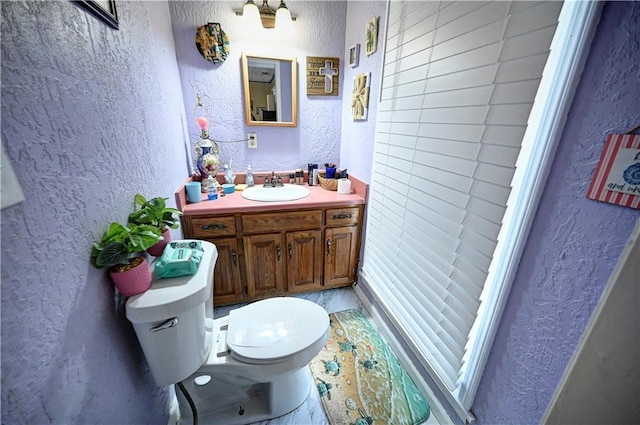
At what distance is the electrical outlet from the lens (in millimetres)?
1869

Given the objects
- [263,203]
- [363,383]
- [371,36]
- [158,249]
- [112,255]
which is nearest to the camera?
[112,255]

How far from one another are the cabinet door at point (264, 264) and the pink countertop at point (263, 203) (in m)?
0.21

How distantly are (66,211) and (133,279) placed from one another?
25 cm

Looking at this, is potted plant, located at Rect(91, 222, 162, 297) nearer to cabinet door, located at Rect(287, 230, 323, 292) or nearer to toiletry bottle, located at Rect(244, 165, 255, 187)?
cabinet door, located at Rect(287, 230, 323, 292)

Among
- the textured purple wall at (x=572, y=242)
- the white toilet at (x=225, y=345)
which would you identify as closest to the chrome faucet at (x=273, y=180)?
the white toilet at (x=225, y=345)

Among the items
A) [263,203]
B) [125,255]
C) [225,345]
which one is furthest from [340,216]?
[125,255]

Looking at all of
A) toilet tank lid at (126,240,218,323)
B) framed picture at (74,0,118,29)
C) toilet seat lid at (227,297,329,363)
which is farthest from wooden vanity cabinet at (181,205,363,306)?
framed picture at (74,0,118,29)

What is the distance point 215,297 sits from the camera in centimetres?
163

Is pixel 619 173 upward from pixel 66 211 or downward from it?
upward

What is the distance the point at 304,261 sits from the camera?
1.74 meters

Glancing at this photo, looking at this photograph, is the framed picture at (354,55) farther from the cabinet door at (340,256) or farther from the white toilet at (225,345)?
the white toilet at (225,345)

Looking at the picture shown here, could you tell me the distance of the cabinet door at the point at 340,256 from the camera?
174 centimetres

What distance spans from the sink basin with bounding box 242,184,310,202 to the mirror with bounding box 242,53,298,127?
495mm

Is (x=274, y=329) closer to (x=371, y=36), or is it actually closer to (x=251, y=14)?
(x=371, y=36)
